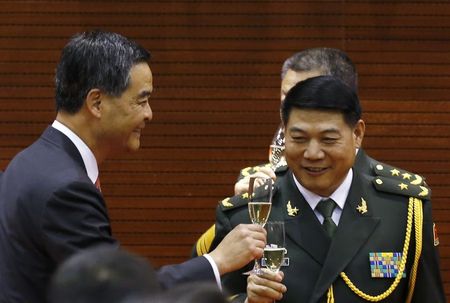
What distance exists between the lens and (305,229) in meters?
3.15

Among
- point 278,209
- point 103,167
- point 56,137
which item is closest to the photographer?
point 56,137

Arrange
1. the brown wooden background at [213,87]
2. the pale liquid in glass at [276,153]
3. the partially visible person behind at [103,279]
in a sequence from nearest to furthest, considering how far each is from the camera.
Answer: the partially visible person behind at [103,279], the pale liquid in glass at [276,153], the brown wooden background at [213,87]

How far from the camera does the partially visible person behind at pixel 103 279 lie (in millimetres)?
1600

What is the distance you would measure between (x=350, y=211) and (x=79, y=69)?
33.6 inches

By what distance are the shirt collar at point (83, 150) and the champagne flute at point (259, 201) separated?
16.8 inches

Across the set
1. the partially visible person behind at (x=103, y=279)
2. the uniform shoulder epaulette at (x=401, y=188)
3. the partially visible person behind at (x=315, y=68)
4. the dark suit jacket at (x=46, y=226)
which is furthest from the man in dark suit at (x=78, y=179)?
the partially visible person behind at (x=103, y=279)

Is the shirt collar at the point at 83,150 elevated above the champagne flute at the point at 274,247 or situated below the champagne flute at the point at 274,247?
above

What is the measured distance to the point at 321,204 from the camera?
125 inches

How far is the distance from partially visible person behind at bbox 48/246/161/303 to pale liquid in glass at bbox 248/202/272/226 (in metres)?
1.34

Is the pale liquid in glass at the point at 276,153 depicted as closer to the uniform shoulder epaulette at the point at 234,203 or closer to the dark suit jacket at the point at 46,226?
the uniform shoulder epaulette at the point at 234,203

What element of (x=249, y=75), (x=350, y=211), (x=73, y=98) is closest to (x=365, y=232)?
(x=350, y=211)

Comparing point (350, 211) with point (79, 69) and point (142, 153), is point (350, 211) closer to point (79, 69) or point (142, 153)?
point (79, 69)

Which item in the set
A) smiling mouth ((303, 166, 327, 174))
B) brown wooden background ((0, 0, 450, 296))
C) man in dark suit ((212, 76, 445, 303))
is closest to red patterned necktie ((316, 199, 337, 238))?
man in dark suit ((212, 76, 445, 303))

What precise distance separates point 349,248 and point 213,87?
236 centimetres
